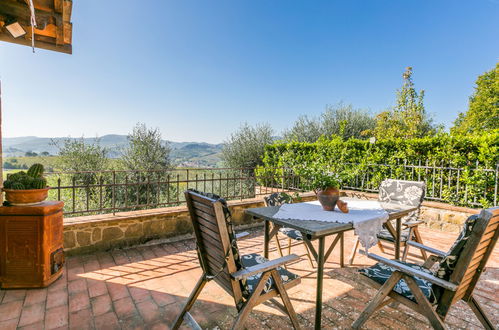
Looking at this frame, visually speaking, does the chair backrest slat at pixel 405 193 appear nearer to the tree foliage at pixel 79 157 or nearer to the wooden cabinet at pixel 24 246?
the wooden cabinet at pixel 24 246

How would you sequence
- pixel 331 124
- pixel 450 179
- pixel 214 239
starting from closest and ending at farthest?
pixel 214 239
pixel 450 179
pixel 331 124

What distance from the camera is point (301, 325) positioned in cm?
186

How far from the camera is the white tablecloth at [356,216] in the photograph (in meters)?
2.01

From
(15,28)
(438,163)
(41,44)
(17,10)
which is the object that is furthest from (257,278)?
(438,163)

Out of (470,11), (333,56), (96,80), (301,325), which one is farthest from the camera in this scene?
(96,80)

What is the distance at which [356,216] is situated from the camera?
7.10 feet

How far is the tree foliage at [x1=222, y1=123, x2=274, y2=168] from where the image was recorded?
1018 centimetres

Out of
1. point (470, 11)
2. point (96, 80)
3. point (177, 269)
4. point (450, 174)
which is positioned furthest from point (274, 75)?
point (177, 269)

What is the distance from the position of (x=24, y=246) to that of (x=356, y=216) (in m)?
3.03

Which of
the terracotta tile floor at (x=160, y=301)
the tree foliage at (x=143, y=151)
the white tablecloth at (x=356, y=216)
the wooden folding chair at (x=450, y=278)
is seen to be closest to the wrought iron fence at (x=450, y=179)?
the white tablecloth at (x=356, y=216)

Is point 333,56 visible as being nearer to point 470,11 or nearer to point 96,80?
point 470,11

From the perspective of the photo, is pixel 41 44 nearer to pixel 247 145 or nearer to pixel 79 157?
pixel 79 157

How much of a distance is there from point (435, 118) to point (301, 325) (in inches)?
577

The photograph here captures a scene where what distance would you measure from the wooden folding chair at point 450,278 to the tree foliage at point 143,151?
25.8ft
